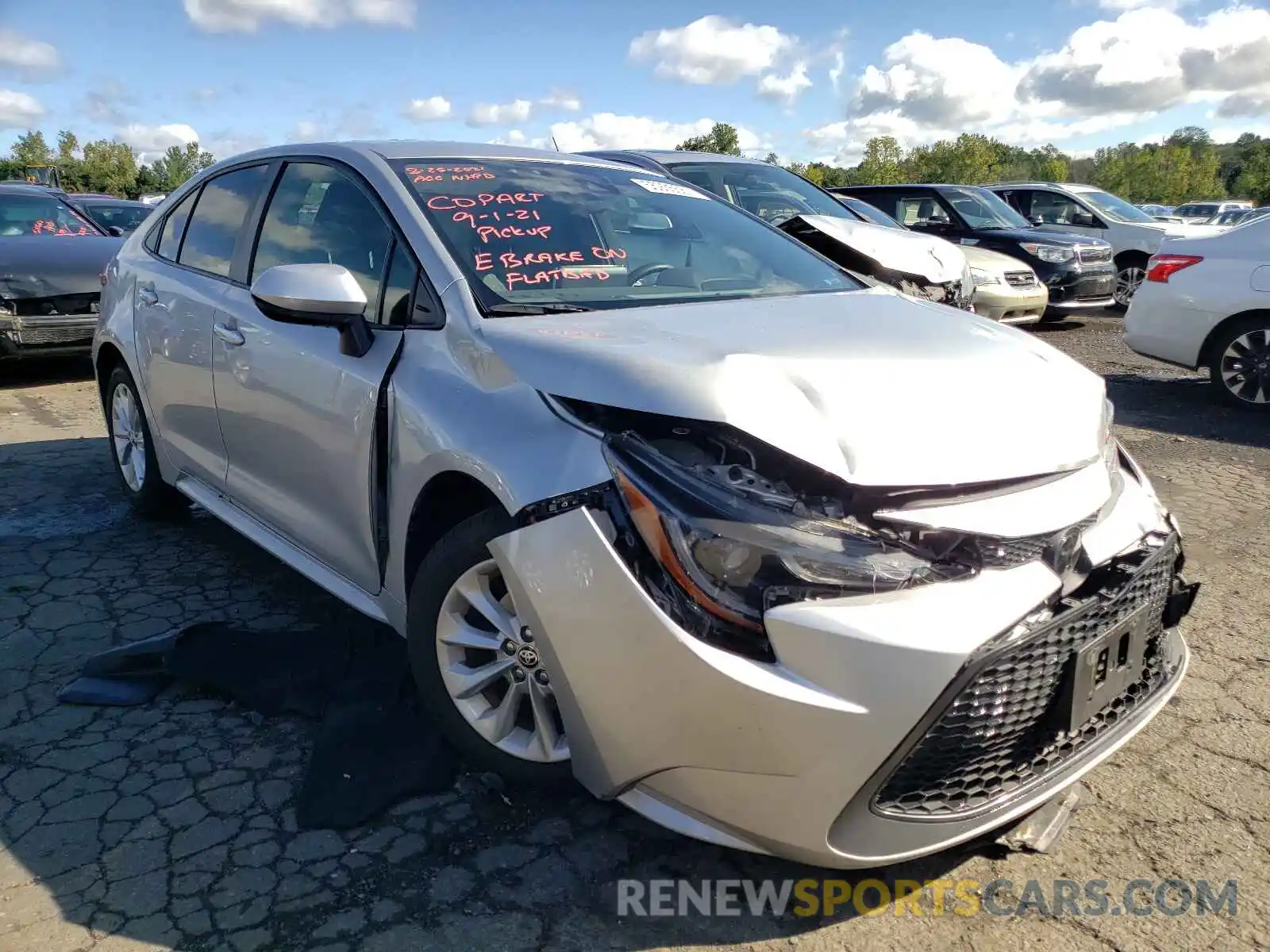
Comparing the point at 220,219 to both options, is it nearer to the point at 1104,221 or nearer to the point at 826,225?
the point at 826,225

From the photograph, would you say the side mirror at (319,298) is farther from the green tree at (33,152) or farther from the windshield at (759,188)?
the green tree at (33,152)

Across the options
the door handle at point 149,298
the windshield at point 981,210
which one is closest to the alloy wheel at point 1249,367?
the windshield at point 981,210

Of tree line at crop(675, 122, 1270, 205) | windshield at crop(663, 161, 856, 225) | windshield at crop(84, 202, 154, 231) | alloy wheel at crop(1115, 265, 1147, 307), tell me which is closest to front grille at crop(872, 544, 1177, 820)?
windshield at crop(663, 161, 856, 225)

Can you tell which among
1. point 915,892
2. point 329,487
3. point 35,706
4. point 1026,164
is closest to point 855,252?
point 329,487

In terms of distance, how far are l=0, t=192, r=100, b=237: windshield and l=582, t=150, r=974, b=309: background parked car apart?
16.7ft

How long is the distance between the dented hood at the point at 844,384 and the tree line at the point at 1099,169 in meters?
59.3

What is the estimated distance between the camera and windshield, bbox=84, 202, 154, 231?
12.7 meters

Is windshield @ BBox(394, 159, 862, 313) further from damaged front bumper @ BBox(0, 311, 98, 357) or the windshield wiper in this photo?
damaged front bumper @ BBox(0, 311, 98, 357)

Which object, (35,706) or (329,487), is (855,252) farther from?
(35,706)

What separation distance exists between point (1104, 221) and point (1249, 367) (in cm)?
725

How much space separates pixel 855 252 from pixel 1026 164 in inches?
4021

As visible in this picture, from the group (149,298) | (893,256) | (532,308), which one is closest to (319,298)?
(532,308)

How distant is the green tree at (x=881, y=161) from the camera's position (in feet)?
214

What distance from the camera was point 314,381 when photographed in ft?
9.82
